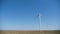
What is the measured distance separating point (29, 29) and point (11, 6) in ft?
2.96

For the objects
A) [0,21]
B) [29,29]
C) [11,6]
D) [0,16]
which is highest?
[11,6]

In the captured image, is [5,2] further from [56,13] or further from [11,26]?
[56,13]

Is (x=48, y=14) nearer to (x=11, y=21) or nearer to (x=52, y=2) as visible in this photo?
(x=52, y=2)

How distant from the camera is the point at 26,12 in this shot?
7.80ft

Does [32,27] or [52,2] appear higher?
[52,2]

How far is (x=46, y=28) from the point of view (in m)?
2.29

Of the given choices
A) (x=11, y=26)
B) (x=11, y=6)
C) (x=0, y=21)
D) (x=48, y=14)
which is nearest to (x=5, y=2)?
(x=11, y=6)

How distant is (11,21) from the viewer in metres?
2.36

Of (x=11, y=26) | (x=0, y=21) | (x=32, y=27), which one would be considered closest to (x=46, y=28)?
(x=32, y=27)

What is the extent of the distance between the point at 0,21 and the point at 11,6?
1.88 feet

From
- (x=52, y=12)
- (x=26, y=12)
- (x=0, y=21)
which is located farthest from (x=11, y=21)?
(x=52, y=12)

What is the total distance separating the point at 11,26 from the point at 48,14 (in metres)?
1.18

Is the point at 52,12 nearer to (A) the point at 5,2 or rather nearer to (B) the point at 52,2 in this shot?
(B) the point at 52,2

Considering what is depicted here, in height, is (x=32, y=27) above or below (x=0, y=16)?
below
